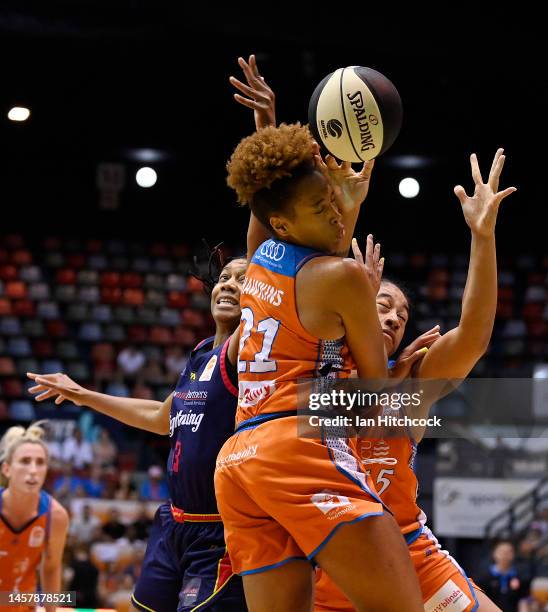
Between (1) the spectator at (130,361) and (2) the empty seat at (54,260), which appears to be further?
(2) the empty seat at (54,260)

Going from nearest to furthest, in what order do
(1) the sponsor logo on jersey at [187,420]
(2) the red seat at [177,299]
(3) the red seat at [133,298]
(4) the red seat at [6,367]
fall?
(1) the sponsor logo on jersey at [187,420]
(4) the red seat at [6,367]
(3) the red seat at [133,298]
(2) the red seat at [177,299]

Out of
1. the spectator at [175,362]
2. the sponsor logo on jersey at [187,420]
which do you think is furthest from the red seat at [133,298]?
the sponsor logo on jersey at [187,420]

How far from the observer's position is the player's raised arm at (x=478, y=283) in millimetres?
2994

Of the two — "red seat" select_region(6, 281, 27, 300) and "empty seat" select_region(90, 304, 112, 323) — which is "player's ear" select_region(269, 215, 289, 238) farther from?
"red seat" select_region(6, 281, 27, 300)

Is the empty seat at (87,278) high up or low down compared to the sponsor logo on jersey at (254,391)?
up

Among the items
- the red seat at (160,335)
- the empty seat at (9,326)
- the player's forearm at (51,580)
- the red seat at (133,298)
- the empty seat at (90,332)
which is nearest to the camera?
the player's forearm at (51,580)

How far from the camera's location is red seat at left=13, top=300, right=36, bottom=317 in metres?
14.2

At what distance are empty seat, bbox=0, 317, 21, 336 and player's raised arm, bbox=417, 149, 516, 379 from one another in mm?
11490

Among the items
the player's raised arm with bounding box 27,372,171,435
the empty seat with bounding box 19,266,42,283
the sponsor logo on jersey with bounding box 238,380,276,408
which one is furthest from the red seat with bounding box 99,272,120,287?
the sponsor logo on jersey with bounding box 238,380,276,408

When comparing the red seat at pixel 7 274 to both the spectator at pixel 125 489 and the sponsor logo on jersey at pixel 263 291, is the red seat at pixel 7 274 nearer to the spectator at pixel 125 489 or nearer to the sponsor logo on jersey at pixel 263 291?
the spectator at pixel 125 489

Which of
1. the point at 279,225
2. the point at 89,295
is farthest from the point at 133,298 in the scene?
the point at 279,225

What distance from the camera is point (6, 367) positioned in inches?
515

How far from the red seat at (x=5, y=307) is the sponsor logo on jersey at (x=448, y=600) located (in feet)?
38.3

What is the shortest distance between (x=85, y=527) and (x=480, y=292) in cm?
726
